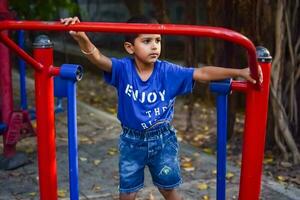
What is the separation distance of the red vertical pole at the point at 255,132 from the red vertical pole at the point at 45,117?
888mm

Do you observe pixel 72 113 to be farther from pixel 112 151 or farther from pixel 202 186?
pixel 112 151

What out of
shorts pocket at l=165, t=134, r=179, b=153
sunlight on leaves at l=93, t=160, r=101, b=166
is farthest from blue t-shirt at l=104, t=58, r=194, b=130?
sunlight on leaves at l=93, t=160, r=101, b=166

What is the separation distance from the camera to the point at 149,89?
95.3 inches

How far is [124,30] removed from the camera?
6.82 ft

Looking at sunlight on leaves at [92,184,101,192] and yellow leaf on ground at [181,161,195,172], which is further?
yellow leaf on ground at [181,161,195,172]

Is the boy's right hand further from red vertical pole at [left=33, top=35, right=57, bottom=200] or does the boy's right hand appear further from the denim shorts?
the denim shorts

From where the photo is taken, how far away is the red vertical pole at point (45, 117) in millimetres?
2445

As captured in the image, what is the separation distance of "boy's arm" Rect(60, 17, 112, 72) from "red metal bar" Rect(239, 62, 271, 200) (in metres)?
0.66

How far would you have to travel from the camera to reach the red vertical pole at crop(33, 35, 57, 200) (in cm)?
245

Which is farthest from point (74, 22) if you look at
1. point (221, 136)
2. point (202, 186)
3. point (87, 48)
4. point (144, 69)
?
point (202, 186)

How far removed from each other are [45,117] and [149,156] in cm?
52

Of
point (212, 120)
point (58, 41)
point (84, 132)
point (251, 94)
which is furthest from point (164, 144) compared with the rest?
point (58, 41)

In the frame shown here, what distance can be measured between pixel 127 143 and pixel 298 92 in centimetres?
220

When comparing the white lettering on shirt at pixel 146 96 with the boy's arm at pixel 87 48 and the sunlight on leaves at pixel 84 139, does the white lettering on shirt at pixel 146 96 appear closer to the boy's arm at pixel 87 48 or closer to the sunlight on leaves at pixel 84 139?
the boy's arm at pixel 87 48
